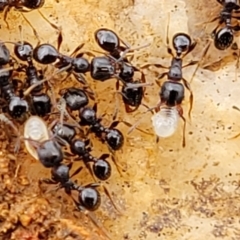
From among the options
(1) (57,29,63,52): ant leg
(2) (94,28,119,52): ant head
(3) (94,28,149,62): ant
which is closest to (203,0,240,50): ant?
(3) (94,28,149,62): ant

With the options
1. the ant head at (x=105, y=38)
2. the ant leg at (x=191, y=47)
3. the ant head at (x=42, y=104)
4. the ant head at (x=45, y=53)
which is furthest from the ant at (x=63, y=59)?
the ant leg at (x=191, y=47)

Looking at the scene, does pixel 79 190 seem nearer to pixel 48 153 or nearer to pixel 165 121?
pixel 48 153

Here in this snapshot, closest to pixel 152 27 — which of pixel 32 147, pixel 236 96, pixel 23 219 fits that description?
pixel 236 96

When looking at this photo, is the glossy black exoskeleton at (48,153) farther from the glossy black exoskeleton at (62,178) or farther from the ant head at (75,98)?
the ant head at (75,98)

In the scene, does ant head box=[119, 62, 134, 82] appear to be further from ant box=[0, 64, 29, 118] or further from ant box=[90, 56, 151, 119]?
ant box=[0, 64, 29, 118]

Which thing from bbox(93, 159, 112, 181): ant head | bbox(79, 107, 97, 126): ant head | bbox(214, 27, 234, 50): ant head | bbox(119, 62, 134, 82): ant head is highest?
bbox(214, 27, 234, 50): ant head

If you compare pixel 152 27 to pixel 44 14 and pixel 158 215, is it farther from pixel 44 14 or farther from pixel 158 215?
pixel 158 215

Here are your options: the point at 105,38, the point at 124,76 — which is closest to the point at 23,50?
the point at 105,38
